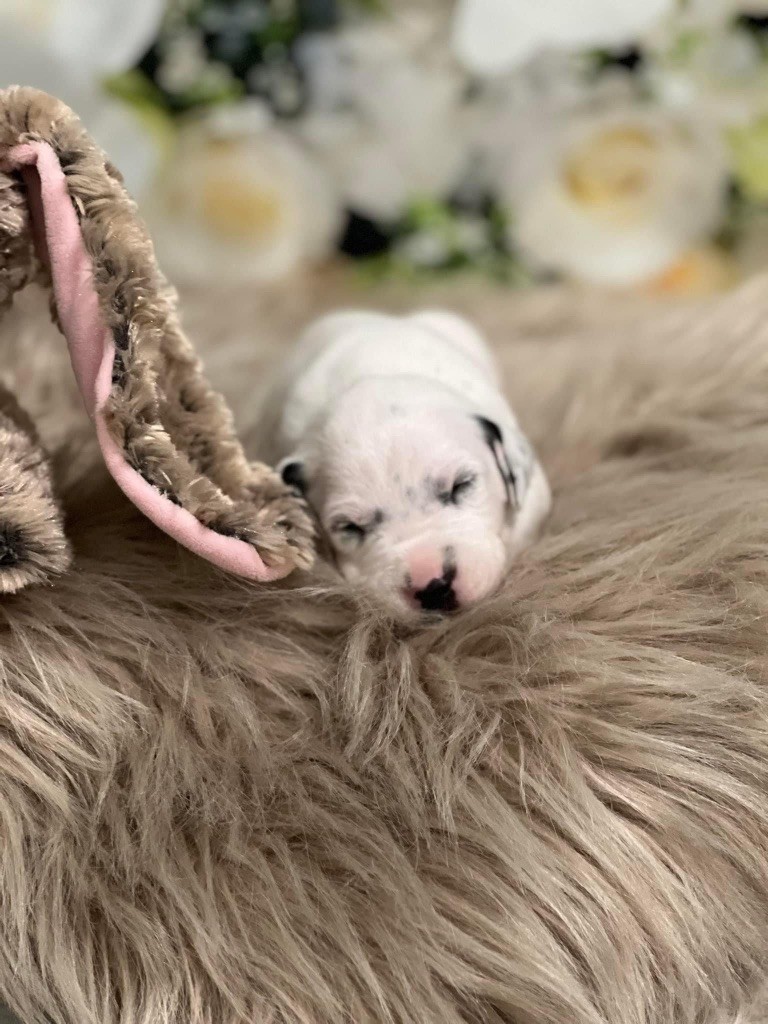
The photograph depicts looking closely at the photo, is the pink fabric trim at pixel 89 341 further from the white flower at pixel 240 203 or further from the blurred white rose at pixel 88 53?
the white flower at pixel 240 203

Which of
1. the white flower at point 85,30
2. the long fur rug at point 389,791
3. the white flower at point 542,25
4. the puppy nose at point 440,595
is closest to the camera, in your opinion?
the long fur rug at point 389,791

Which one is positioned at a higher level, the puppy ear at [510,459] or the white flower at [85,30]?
the white flower at [85,30]

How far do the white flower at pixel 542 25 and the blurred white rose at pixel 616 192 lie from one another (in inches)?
6.1

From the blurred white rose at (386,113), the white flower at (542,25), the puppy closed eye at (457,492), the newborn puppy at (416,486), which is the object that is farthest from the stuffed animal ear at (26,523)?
the white flower at (542,25)

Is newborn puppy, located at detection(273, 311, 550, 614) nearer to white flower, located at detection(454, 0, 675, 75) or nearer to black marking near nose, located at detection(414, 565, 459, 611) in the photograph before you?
black marking near nose, located at detection(414, 565, 459, 611)

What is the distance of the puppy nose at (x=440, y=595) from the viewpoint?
917 mm

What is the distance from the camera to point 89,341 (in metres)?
→ 0.74

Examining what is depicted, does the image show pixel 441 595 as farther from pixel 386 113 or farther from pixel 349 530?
pixel 386 113

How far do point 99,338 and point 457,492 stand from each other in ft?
1.47

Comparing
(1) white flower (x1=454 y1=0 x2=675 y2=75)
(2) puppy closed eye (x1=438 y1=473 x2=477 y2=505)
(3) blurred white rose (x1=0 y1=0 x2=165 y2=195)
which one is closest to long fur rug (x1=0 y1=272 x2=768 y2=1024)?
(2) puppy closed eye (x1=438 y1=473 x2=477 y2=505)

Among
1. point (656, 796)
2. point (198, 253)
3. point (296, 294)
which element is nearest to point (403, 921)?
point (656, 796)

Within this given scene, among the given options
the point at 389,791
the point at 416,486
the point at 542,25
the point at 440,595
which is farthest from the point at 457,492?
the point at 542,25

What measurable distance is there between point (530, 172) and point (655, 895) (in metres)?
1.80

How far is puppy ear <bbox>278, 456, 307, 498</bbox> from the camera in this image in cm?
107
